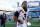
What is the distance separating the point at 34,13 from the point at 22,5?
43 cm

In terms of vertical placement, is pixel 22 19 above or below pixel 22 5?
below

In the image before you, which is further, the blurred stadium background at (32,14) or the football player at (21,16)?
the blurred stadium background at (32,14)

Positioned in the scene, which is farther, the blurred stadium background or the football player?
the blurred stadium background

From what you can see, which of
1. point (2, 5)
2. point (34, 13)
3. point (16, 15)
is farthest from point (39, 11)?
point (2, 5)

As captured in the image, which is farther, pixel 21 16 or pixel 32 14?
pixel 32 14

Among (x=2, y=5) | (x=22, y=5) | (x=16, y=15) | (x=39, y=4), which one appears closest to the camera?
(x=16, y=15)

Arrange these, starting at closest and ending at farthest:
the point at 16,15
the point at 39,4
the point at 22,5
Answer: the point at 16,15
the point at 22,5
the point at 39,4

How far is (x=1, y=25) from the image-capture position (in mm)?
1927

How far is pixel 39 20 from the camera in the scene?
6.33 feet

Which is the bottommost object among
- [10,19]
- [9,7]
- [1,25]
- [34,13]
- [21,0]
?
[1,25]

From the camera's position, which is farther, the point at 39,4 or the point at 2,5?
the point at 39,4

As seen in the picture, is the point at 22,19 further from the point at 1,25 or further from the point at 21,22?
the point at 1,25

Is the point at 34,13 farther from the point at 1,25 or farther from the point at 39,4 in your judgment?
the point at 1,25

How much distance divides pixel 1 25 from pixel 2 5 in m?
0.48
